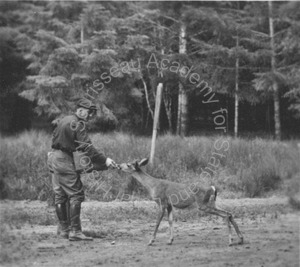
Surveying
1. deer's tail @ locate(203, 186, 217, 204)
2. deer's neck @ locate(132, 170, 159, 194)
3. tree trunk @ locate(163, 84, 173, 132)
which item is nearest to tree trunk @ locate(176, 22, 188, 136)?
tree trunk @ locate(163, 84, 173, 132)

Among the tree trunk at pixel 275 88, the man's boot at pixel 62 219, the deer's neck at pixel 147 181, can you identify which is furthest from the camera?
Answer: the tree trunk at pixel 275 88

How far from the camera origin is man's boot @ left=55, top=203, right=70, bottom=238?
8.09 m

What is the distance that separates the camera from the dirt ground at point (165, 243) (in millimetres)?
6405

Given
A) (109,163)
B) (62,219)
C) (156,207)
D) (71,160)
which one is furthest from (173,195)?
(156,207)

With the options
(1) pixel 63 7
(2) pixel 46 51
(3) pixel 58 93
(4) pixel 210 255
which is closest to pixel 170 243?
(4) pixel 210 255

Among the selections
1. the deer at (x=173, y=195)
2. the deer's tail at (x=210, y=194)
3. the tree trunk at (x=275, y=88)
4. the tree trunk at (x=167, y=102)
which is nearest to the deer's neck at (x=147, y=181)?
the deer at (x=173, y=195)

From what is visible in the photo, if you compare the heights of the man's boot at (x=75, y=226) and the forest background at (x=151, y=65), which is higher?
the forest background at (x=151, y=65)

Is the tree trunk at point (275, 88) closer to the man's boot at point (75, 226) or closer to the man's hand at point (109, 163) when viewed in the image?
the man's hand at point (109, 163)

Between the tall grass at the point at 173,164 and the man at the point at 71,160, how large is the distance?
388 cm

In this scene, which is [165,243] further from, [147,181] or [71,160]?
[71,160]

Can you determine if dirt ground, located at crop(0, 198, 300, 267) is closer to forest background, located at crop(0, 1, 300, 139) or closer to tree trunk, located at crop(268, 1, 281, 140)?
forest background, located at crop(0, 1, 300, 139)

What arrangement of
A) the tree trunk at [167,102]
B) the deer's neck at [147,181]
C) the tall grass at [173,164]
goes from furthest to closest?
1. the tree trunk at [167,102]
2. the tall grass at [173,164]
3. the deer's neck at [147,181]

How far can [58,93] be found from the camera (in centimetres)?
1898

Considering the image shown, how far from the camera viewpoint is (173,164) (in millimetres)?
13336
